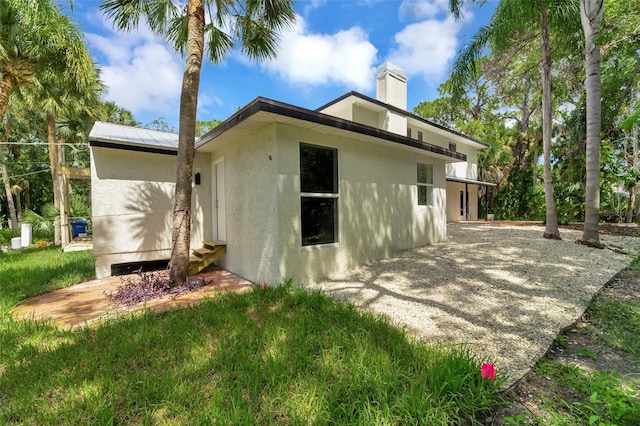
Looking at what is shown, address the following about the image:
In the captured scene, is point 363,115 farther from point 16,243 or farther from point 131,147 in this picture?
point 16,243

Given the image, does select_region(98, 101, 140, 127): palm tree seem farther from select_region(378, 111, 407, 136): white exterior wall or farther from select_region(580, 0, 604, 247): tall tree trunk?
select_region(580, 0, 604, 247): tall tree trunk

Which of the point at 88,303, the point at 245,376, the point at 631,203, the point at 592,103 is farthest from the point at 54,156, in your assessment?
the point at 631,203

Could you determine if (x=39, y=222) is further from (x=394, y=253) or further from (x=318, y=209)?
(x=394, y=253)

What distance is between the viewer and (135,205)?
6641 mm

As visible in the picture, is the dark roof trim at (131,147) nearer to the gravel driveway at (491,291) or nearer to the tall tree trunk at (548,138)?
the gravel driveway at (491,291)

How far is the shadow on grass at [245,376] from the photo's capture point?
1999 millimetres

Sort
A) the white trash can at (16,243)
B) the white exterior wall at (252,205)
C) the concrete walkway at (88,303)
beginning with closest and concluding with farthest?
the concrete walkway at (88,303) < the white exterior wall at (252,205) < the white trash can at (16,243)

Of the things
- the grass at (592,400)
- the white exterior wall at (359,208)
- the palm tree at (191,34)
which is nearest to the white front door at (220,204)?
the palm tree at (191,34)

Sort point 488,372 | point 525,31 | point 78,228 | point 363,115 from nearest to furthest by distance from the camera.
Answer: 1. point 488,372
2. point 525,31
3. point 363,115
4. point 78,228

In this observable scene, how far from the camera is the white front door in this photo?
677 cm

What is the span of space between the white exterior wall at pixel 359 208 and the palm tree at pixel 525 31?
3.64 meters

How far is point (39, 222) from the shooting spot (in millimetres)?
14594

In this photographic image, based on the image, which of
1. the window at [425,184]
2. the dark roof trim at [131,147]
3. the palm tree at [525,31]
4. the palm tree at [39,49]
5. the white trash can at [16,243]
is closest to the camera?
the dark roof trim at [131,147]

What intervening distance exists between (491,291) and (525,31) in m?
10.3
